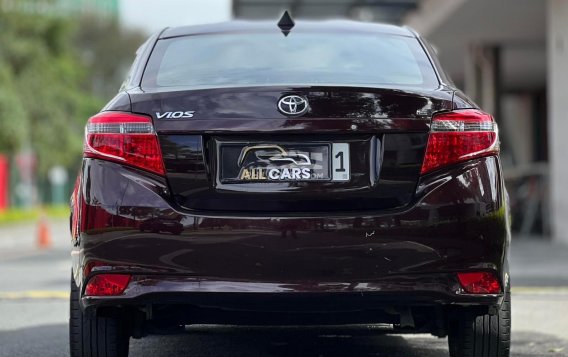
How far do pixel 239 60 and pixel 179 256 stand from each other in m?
1.11

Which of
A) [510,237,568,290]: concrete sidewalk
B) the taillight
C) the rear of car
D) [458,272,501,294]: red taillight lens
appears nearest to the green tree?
[510,237,568,290]: concrete sidewalk

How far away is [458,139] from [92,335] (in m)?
1.71

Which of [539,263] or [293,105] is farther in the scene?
[539,263]

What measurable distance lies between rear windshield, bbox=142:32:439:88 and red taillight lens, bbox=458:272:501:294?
83cm

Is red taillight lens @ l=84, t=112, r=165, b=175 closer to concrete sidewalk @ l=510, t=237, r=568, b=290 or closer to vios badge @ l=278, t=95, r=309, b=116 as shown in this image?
vios badge @ l=278, t=95, r=309, b=116

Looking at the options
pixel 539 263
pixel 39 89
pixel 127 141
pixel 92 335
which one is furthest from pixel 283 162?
pixel 39 89

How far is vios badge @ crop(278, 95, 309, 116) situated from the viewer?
3.86 metres

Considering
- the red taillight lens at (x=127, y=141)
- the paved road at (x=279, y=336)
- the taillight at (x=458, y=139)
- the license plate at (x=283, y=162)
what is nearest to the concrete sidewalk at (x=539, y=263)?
the paved road at (x=279, y=336)

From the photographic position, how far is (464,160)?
152 inches

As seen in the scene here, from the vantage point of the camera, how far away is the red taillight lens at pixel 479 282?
378 centimetres

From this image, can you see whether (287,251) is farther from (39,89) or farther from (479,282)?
(39,89)

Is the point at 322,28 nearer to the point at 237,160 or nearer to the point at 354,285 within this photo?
the point at 237,160

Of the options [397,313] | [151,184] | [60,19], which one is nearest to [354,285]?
[397,313]

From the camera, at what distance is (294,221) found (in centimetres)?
371
